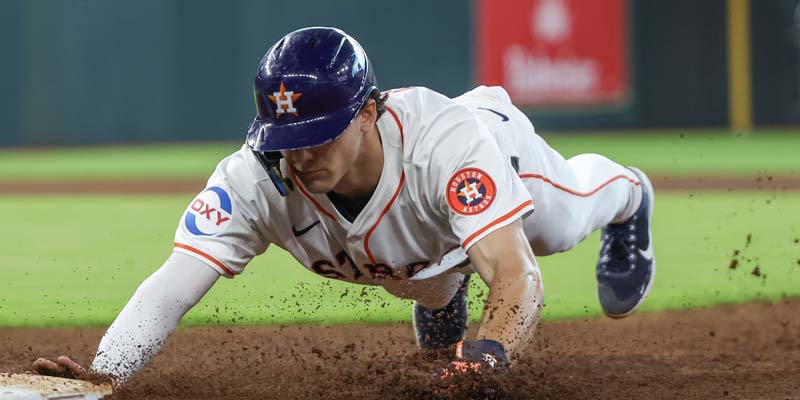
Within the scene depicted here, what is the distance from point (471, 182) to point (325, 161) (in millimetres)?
366

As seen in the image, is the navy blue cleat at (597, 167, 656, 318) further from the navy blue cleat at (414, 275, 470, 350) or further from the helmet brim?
the helmet brim

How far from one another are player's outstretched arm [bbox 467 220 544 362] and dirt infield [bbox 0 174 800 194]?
701cm

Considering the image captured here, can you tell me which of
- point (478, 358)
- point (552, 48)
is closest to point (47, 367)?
point (478, 358)

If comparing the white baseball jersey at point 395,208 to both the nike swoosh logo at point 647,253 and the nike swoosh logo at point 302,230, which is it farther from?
the nike swoosh logo at point 647,253

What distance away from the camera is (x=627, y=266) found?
4395mm

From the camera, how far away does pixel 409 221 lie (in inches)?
126

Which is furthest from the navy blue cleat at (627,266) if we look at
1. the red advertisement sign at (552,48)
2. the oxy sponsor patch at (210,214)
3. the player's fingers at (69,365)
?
the red advertisement sign at (552,48)

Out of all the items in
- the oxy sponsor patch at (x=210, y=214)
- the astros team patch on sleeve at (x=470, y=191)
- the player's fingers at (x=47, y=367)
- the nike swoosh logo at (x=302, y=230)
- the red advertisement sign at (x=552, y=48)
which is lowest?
the red advertisement sign at (x=552, y=48)

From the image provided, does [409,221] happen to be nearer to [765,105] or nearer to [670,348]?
[670,348]

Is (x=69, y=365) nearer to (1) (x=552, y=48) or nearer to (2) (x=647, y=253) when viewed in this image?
(2) (x=647, y=253)

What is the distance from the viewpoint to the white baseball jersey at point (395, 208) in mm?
2959

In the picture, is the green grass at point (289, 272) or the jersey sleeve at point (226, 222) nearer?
the jersey sleeve at point (226, 222)

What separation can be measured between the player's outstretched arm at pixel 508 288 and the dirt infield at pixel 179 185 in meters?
7.01

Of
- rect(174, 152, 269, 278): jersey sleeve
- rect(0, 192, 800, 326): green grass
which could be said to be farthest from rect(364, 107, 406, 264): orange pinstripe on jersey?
rect(0, 192, 800, 326): green grass
